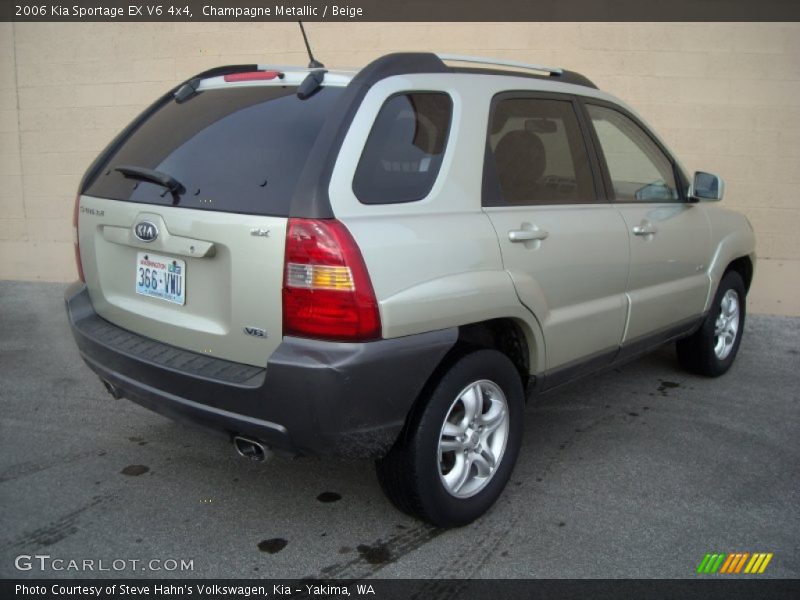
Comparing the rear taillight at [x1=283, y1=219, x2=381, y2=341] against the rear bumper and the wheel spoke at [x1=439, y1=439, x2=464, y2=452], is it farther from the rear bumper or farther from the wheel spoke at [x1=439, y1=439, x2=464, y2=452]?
the wheel spoke at [x1=439, y1=439, x2=464, y2=452]

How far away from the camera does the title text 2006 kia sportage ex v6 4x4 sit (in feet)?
8.27

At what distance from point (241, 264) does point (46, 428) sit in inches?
84.5

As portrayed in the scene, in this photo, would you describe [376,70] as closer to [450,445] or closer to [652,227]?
[450,445]

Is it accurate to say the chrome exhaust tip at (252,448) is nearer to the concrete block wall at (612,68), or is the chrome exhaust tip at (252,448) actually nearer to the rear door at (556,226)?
the rear door at (556,226)

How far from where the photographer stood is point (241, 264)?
2.59 meters

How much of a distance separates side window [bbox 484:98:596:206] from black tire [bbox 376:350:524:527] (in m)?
0.70

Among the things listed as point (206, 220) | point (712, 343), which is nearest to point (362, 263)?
point (206, 220)

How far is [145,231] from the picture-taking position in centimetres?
285

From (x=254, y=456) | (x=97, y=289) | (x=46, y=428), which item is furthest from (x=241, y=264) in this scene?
(x=46, y=428)

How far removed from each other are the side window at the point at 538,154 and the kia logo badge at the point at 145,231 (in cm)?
130

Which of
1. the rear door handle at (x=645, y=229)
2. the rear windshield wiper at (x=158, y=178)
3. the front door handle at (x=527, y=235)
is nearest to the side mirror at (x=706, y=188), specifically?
the rear door handle at (x=645, y=229)

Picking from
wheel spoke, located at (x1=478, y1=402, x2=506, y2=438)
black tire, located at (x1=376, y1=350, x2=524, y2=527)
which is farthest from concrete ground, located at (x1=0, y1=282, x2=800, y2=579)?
wheel spoke, located at (x1=478, y1=402, x2=506, y2=438)

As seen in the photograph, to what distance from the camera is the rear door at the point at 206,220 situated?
258 centimetres
